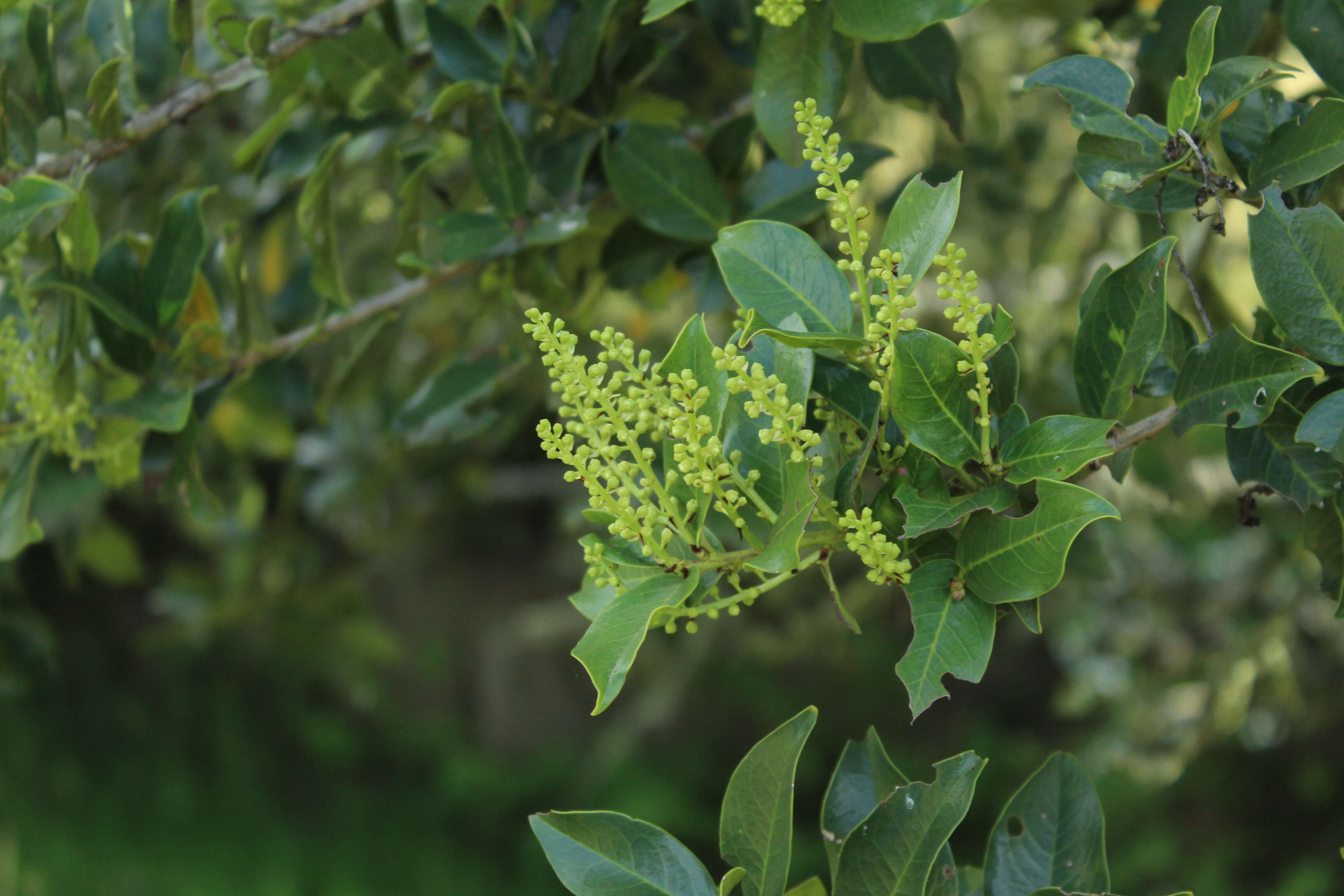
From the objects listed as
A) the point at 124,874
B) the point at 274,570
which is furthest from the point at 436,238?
the point at 124,874

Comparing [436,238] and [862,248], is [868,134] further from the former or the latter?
[862,248]

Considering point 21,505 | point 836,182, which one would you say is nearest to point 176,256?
point 21,505

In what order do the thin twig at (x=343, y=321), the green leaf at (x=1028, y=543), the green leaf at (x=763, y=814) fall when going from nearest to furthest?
the green leaf at (x=1028, y=543) < the green leaf at (x=763, y=814) < the thin twig at (x=343, y=321)

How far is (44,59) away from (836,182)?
0.86 metres

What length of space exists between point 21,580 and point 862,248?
1.69 metres

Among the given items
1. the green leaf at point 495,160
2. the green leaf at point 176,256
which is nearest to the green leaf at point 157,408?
the green leaf at point 176,256

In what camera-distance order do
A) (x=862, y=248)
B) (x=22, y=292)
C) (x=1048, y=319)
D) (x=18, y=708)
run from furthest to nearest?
(x=18, y=708) < (x=1048, y=319) < (x=22, y=292) < (x=862, y=248)

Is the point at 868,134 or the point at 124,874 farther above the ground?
the point at 868,134

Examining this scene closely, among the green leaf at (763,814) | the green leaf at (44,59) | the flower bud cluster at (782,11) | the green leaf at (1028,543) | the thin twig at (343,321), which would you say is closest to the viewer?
the green leaf at (1028,543)

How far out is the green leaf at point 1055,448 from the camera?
0.60 metres

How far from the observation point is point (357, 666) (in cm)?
258

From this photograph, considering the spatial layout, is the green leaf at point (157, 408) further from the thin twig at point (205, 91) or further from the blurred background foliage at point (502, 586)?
the thin twig at point (205, 91)

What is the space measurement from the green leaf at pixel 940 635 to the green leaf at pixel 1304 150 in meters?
0.35

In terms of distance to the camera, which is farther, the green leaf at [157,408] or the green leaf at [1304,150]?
the green leaf at [157,408]
